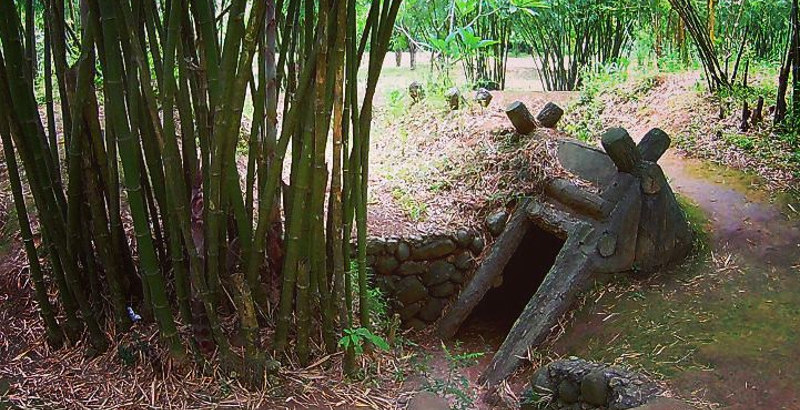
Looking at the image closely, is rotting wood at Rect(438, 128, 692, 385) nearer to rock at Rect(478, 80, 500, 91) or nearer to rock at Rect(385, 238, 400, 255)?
→ rock at Rect(385, 238, 400, 255)

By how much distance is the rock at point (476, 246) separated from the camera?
4.18 meters

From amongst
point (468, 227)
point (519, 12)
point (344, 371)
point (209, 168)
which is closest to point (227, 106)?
point (209, 168)

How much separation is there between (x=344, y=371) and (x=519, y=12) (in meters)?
5.55

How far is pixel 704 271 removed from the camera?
3.60 metres

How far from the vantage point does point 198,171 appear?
2.26 metres

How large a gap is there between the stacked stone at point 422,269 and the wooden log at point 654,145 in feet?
3.46

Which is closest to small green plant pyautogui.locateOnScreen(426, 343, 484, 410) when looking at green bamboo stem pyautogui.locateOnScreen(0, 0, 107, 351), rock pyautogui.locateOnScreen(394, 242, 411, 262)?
rock pyautogui.locateOnScreen(394, 242, 411, 262)

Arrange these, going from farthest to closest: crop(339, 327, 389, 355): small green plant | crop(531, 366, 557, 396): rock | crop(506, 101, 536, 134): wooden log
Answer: crop(506, 101, 536, 134): wooden log < crop(531, 366, 557, 396): rock < crop(339, 327, 389, 355): small green plant

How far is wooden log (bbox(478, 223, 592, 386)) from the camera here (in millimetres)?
3459

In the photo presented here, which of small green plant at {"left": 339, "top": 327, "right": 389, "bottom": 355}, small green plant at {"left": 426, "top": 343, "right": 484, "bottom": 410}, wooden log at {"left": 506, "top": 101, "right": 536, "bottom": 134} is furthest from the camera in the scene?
wooden log at {"left": 506, "top": 101, "right": 536, "bottom": 134}

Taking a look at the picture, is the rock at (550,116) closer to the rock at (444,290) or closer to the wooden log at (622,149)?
the wooden log at (622,149)

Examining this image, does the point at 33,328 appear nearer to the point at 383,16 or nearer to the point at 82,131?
the point at 82,131

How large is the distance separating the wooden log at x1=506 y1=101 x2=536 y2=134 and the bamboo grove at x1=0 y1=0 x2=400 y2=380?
2.24m

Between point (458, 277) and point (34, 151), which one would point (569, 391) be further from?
point (34, 151)
